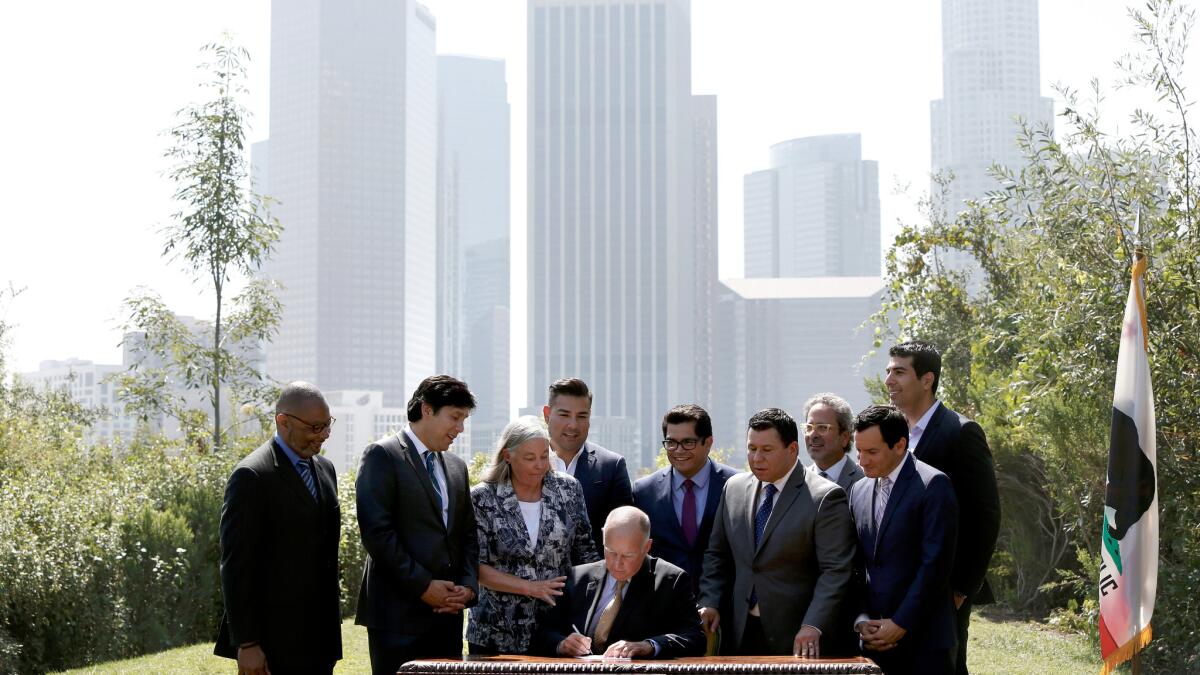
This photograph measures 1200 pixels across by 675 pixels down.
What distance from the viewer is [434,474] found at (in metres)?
5.05

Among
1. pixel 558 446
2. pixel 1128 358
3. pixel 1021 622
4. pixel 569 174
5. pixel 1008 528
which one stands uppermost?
pixel 569 174

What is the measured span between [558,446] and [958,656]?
2.04m

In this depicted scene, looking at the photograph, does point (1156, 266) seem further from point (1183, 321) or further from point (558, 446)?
point (558, 446)

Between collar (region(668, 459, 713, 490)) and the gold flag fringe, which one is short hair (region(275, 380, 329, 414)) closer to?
collar (region(668, 459, 713, 490))

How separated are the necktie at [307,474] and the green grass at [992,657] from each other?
13.7 ft

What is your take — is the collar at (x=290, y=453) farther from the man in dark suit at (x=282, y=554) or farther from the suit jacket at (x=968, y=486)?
the suit jacket at (x=968, y=486)

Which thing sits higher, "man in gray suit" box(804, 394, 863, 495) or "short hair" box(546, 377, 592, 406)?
"short hair" box(546, 377, 592, 406)

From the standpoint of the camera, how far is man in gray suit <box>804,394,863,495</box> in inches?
224

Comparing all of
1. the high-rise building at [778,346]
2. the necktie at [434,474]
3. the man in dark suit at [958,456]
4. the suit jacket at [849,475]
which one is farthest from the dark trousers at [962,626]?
the high-rise building at [778,346]

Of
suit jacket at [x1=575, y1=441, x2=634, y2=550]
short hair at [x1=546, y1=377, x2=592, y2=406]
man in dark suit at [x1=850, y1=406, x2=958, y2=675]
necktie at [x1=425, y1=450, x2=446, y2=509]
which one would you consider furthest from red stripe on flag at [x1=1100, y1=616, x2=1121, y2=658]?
necktie at [x1=425, y1=450, x2=446, y2=509]

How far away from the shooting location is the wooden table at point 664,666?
4.13m

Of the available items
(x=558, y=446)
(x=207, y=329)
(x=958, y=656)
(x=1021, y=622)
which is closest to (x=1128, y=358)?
(x=958, y=656)

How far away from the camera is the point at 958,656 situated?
5496 mm

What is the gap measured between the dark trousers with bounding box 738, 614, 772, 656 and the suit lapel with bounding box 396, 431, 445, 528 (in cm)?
130
